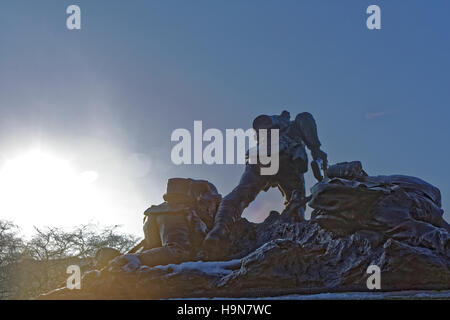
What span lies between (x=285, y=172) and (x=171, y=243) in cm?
280

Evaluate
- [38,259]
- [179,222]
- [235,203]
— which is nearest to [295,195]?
[235,203]

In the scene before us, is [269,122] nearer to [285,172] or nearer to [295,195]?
[285,172]

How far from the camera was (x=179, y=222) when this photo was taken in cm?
719

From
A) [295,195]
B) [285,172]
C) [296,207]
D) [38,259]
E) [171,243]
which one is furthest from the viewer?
[38,259]

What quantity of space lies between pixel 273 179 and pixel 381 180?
7.49 ft

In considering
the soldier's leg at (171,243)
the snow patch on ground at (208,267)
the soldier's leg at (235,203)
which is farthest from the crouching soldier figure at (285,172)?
the snow patch on ground at (208,267)

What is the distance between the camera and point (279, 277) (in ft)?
18.0

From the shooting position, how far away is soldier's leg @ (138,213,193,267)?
6.42 metres

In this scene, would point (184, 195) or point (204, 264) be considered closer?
Result: point (204, 264)

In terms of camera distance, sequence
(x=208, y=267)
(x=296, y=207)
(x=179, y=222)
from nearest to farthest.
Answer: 1. (x=208, y=267)
2. (x=179, y=222)
3. (x=296, y=207)

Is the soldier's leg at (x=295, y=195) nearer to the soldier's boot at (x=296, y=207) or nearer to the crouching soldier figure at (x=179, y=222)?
the soldier's boot at (x=296, y=207)
